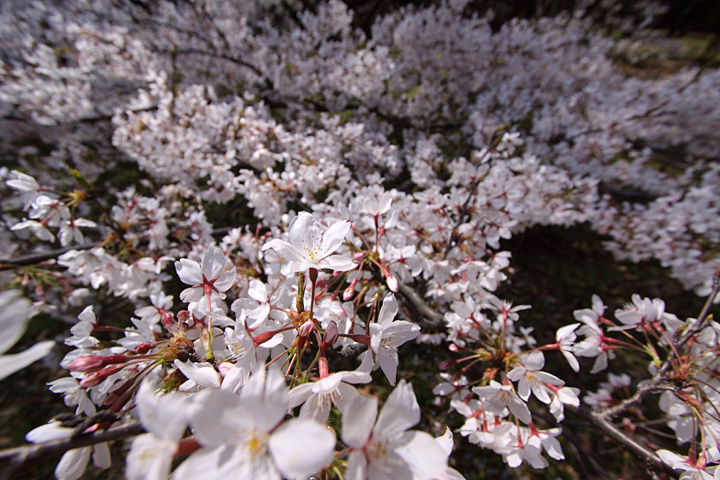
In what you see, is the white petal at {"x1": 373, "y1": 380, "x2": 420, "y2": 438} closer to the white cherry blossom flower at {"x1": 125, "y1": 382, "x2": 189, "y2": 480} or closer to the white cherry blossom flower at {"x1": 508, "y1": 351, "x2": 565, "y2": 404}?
the white cherry blossom flower at {"x1": 125, "y1": 382, "x2": 189, "y2": 480}

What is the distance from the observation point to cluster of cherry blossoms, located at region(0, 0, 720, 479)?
615 millimetres

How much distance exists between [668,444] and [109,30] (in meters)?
8.72

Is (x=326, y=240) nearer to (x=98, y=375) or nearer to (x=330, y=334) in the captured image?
(x=330, y=334)

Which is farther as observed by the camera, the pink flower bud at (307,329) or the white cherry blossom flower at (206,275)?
the white cherry blossom flower at (206,275)

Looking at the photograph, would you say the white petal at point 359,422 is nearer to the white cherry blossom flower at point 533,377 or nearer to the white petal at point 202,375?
the white petal at point 202,375

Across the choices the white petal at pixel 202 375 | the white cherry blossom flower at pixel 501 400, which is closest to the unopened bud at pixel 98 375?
the white petal at pixel 202 375

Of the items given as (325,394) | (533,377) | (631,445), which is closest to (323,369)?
(325,394)

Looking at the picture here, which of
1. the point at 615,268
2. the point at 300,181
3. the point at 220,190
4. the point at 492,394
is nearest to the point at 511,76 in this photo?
the point at 615,268

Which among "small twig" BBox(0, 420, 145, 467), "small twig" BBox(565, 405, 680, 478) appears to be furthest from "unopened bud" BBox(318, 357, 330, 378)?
"small twig" BBox(565, 405, 680, 478)

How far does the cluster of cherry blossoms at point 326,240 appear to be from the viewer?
0.61 meters

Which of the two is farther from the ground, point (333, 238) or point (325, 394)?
point (333, 238)

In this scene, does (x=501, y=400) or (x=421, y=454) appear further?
(x=501, y=400)

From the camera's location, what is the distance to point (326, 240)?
87 centimetres

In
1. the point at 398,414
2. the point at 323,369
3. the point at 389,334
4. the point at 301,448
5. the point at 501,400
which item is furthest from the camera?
the point at 501,400
